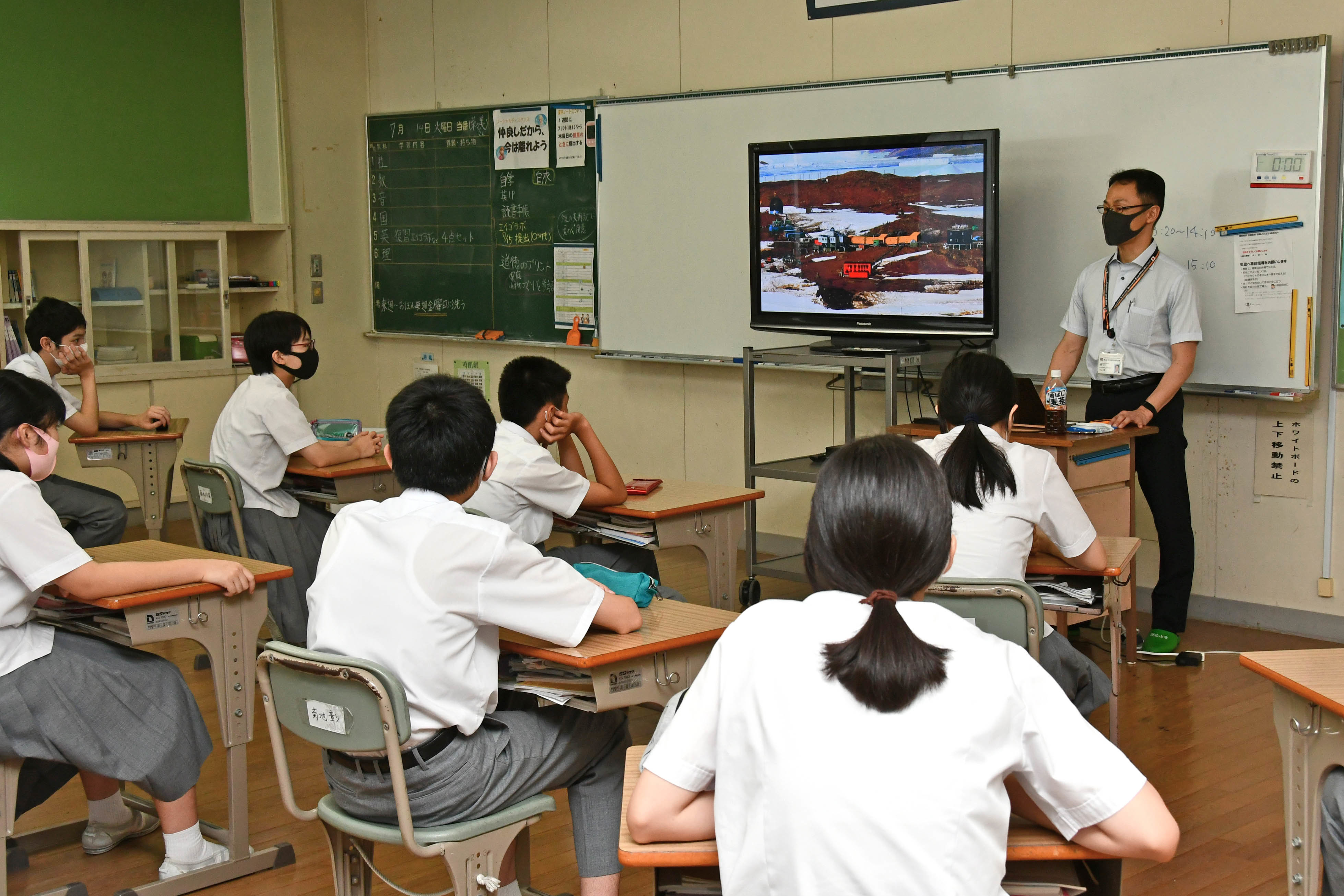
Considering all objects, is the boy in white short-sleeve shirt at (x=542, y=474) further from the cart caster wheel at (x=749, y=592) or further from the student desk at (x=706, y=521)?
the cart caster wheel at (x=749, y=592)

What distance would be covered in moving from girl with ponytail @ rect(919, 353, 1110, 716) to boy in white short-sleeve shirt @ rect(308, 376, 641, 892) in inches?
42.1

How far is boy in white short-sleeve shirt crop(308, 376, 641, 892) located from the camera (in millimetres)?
2148

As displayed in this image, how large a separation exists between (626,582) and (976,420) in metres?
1.05

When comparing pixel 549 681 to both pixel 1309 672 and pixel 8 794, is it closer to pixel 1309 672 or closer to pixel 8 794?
pixel 8 794

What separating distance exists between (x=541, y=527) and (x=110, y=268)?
4528 millimetres

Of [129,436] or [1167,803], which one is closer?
[1167,803]

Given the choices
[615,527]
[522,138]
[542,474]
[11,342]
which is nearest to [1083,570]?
[615,527]

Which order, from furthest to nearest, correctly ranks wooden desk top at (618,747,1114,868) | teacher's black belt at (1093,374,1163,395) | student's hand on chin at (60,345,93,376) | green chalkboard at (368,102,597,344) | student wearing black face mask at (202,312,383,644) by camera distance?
green chalkboard at (368,102,597,344) → student's hand on chin at (60,345,93,376) → teacher's black belt at (1093,374,1163,395) → student wearing black face mask at (202,312,383,644) → wooden desk top at (618,747,1114,868)

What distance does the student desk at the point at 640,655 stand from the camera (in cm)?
228

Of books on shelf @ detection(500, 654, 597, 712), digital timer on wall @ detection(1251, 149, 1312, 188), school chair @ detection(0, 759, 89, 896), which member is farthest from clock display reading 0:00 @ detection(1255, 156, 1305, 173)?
school chair @ detection(0, 759, 89, 896)

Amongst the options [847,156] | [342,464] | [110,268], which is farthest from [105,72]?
[847,156]

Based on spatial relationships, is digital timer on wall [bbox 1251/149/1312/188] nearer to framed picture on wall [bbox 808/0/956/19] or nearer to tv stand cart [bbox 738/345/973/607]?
tv stand cart [bbox 738/345/973/607]

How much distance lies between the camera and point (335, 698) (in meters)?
2.10

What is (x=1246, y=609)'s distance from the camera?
4824mm
